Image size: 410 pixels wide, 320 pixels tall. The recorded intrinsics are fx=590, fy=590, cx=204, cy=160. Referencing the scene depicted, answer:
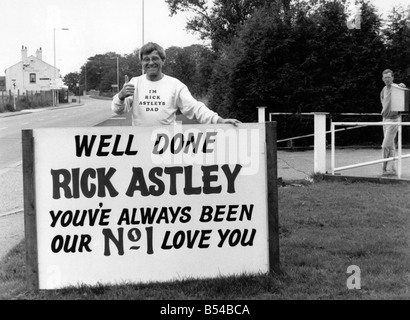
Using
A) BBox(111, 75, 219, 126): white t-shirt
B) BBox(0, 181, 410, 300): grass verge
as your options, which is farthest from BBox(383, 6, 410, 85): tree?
BBox(111, 75, 219, 126): white t-shirt

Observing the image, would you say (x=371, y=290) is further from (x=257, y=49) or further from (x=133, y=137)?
(x=257, y=49)

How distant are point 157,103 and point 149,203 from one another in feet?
2.99

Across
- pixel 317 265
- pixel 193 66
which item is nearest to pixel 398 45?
pixel 193 66

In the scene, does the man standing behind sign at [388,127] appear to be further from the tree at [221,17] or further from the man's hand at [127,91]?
the tree at [221,17]

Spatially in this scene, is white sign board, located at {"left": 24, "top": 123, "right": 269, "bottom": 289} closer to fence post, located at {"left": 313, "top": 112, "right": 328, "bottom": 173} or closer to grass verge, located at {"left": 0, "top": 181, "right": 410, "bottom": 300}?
grass verge, located at {"left": 0, "top": 181, "right": 410, "bottom": 300}

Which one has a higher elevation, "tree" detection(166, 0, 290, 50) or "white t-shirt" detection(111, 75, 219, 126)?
"tree" detection(166, 0, 290, 50)

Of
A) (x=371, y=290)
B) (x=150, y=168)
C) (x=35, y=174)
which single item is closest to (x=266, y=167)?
(x=150, y=168)

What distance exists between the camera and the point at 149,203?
14.1 ft

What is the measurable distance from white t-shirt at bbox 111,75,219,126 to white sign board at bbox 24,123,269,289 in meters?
0.47

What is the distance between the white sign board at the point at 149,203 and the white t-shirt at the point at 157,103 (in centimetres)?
47

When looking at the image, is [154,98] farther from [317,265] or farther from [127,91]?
[317,265]

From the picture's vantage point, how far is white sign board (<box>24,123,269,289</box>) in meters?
4.21

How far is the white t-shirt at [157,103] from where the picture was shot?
188 inches

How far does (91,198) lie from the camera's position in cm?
423
